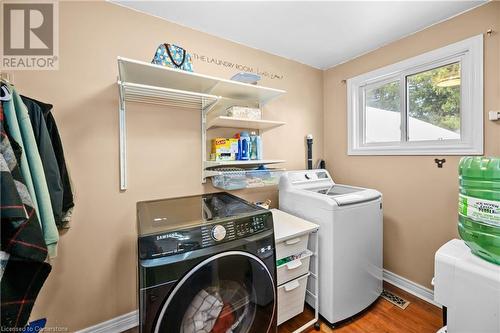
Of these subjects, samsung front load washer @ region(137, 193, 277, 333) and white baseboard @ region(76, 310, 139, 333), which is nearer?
samsung front load washer @ region(137, 193, 277, 333)

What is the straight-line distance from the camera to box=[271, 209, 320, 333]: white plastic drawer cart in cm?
144

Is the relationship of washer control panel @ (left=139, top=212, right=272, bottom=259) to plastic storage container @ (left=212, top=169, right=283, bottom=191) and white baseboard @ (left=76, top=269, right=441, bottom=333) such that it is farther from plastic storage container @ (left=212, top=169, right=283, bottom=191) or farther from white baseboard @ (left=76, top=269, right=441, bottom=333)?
white baseboard @ (left=76, top=269, right=441, bottom=333)

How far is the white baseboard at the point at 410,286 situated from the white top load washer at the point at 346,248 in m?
0.33

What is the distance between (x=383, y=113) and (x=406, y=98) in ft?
0.79

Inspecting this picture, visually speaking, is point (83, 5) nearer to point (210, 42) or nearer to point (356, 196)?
point (210, 42)

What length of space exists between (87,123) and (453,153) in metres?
2.66

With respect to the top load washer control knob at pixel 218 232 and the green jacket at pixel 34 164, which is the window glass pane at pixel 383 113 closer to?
the top load washer control knob at pixel 218 232

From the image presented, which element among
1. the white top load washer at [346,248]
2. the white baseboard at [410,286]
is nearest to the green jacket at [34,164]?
the white top load washer at [346,248]

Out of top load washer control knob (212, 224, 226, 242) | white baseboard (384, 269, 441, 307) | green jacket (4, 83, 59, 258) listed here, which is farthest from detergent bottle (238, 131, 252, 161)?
white baseboard (384, 269, 441, 307)

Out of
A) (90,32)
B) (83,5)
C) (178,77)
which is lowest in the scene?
(178,77)

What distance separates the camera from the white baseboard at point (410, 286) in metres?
1.79

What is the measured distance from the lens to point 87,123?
1429 mm

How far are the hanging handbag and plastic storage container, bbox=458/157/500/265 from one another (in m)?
1.80

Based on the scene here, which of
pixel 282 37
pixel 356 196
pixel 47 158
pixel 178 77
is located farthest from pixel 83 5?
pixel 356 196
